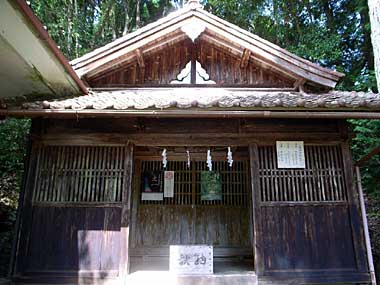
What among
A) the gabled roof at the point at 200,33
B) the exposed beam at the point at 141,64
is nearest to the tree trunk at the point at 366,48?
the gabled roof at the point at 200,33

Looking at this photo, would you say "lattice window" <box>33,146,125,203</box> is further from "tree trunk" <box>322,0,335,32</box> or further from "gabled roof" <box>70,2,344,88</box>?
"tree trunk" <box>322,0,335,32</box>

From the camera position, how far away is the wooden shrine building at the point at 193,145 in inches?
204

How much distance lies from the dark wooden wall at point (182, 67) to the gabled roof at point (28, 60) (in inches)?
47.7

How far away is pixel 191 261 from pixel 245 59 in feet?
15.4

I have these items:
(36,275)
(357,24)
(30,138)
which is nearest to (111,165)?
(30,138)

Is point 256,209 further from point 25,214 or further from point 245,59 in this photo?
point 25,214

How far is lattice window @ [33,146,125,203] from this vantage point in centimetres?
555

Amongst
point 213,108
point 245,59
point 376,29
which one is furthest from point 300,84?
point 376,29

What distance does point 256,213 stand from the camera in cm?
545

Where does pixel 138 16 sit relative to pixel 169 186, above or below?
above

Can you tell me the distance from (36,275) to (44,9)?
11050 millimetres

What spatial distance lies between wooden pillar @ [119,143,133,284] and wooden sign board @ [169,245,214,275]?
2.93ft

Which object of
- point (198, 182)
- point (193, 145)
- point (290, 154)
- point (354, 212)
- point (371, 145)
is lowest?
point (354, 212)

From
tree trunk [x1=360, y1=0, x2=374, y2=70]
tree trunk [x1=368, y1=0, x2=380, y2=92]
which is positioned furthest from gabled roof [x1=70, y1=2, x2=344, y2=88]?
tree trunk [x1=360, y1=0, x2=374, y2=70]
